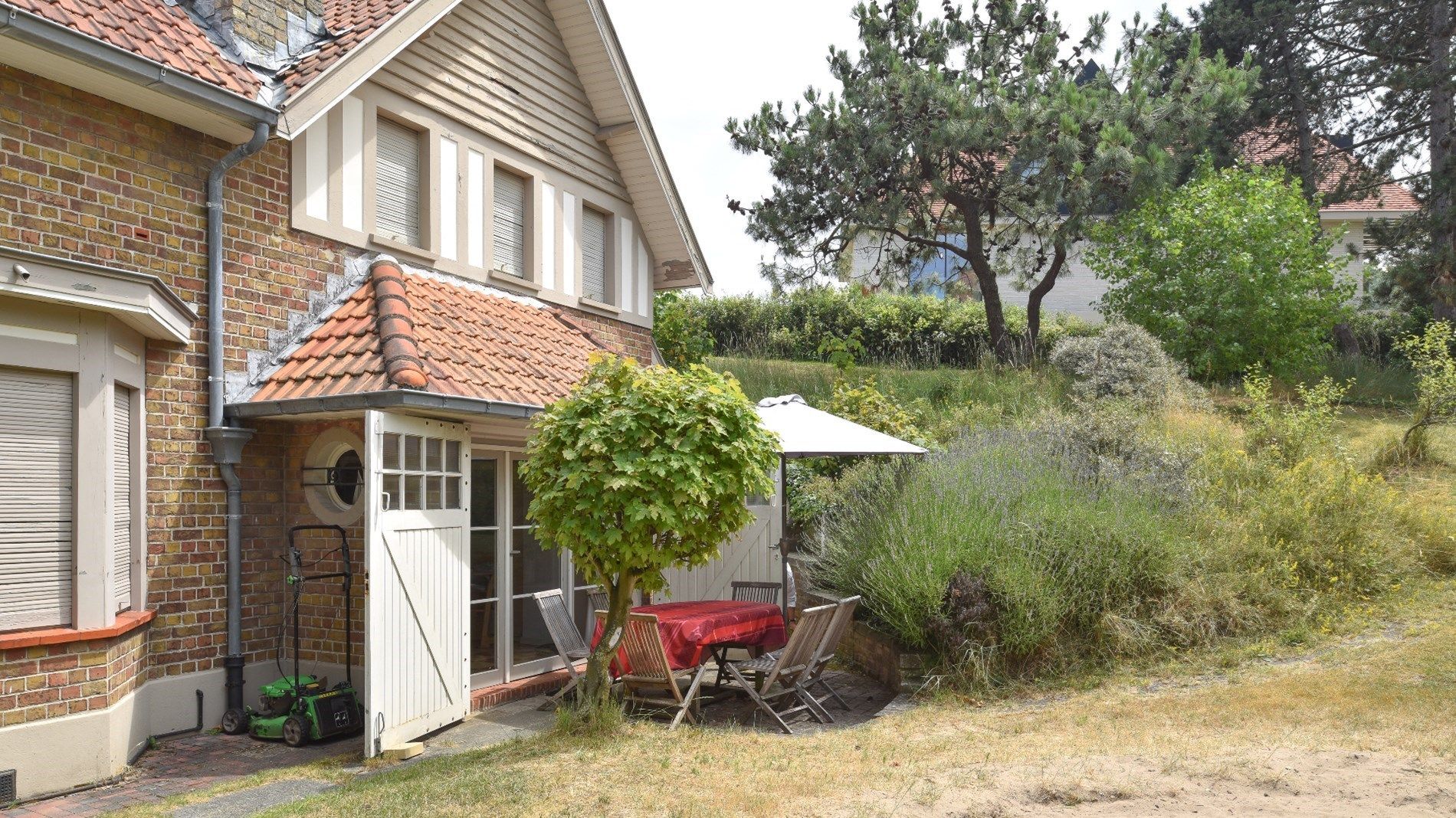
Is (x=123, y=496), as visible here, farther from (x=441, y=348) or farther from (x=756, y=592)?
(x=756, y=592)

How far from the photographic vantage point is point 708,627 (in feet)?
28.2

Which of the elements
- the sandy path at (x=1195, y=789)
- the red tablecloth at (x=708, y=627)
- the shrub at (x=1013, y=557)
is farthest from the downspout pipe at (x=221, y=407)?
the shrub at (x=1013, y=557)

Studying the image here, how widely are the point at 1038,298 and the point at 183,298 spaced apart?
17404 mm

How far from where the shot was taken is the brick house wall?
656 centimetres

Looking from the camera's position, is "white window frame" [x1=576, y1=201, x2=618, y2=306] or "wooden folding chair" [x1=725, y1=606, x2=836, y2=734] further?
"white window frame" [x1=576, y1=201, x2=618, y2=306]

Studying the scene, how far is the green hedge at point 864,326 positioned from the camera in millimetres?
24516

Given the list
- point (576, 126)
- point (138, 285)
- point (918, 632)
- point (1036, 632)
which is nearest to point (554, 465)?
point (138, 285)

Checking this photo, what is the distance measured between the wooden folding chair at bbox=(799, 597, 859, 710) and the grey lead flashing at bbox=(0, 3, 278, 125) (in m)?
5.77

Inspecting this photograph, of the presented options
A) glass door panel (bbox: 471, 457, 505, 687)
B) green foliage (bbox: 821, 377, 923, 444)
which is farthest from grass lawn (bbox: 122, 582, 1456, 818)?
green foliage (bbox: 821, 377, 923, 444)

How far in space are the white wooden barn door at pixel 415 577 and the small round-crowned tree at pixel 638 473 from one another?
0.88m

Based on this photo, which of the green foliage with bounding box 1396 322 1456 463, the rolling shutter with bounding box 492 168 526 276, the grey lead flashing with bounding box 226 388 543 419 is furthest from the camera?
the green foliage with bounding box 1396 322 1456 463

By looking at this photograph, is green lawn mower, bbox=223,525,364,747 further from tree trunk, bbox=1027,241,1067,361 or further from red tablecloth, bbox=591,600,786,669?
tree trunk, bbox=1027,241,1067,361

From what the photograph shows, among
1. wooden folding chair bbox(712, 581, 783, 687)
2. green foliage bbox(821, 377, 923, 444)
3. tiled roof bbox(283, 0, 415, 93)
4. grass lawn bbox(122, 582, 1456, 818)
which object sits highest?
tiled roof bbox(283, 0, 415, 93)

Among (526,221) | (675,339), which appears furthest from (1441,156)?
(526,221)
